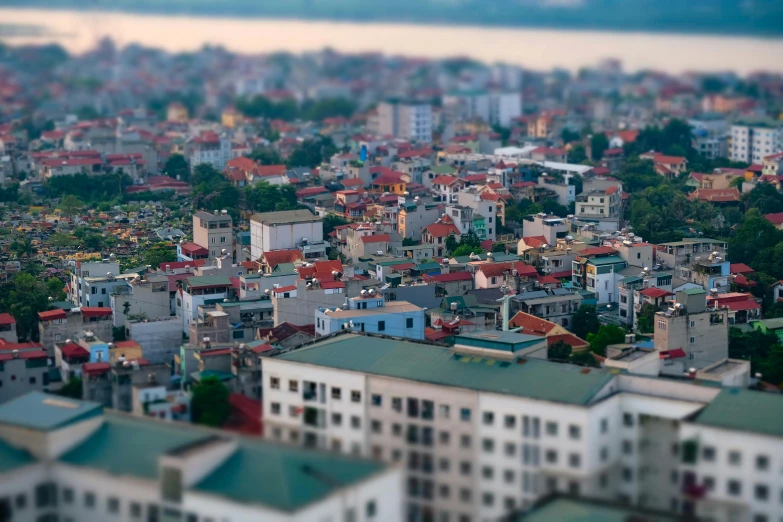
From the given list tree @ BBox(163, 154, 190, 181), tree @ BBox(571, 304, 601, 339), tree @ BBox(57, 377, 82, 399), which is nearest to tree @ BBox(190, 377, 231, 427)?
tree @ BBox(57, 377, 82, 399)

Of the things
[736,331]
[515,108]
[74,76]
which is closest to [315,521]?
[736,331]

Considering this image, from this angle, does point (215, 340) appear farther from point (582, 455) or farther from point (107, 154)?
point (107, 154)

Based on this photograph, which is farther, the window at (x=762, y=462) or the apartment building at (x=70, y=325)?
the apartment building at (x=70, y=325)

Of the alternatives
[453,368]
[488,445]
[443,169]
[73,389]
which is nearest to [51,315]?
[73,389]

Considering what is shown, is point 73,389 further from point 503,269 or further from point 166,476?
point 503,269

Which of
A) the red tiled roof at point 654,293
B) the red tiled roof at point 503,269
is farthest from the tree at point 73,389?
the red tiled roof at point 654,293

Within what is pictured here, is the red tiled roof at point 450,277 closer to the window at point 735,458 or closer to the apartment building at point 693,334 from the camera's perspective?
the apartment building at point 693,334

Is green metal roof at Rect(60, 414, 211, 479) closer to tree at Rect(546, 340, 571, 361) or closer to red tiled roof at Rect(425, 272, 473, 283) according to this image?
tree at Rect(546, 340, 571, 361)
